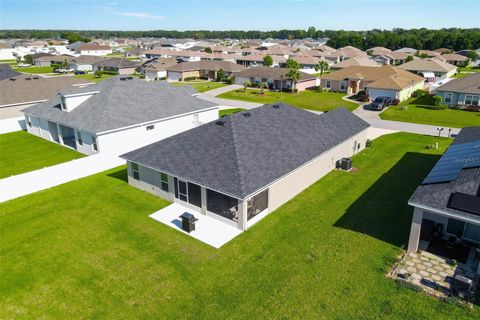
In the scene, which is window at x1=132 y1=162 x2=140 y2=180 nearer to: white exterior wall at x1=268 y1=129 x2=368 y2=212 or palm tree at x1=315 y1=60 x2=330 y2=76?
white exterior wall at x1=268 y1=129 x2=368 y2=212

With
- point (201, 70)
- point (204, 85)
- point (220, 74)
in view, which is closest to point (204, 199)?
point (204, 85)

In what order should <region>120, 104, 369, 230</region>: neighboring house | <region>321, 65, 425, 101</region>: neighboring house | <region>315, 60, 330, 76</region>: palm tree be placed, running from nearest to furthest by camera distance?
<region>120, 104, 369, 230</region>: neighboring house
<region>321, 65, 425, 101</region>: neighboring house
<region>315, 60, 330, 76</region>: palm tree

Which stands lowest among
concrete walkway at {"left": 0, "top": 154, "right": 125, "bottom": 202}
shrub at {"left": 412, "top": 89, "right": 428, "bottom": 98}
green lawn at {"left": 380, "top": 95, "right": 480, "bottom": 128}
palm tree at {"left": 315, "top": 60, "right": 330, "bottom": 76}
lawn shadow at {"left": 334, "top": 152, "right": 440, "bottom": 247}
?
lawn shadow at {"left": 334, "top": 152, "right": 440, "bottom": 247}

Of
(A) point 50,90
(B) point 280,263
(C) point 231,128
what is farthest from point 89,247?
(A) point 50,90

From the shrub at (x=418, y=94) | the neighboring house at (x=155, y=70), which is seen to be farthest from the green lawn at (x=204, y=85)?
the shrub at (x=418, y=94)

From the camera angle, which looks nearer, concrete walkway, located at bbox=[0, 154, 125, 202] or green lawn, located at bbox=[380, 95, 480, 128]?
concrete walkway, located at bbox=[0, 154, 125, 202]

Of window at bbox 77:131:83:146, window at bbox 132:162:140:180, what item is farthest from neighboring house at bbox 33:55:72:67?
window at bbox 132:162:140:180

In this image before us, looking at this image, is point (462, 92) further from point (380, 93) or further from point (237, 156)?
point (237, 156)
